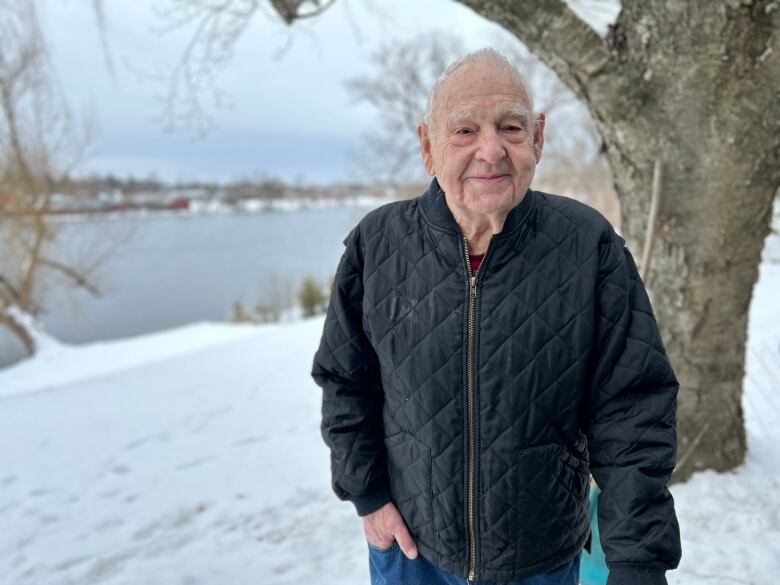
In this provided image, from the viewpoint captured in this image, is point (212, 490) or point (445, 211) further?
point (212, 490)

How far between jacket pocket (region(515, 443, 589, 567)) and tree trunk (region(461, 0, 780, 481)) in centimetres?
163

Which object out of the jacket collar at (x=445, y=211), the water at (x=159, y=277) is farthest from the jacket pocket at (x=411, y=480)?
the water at (x=159, y=277)

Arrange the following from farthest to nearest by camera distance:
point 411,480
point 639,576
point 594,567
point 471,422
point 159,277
→ 1. point 159,277
2. point 594,567
3. point 411,480
4. point 471,422
5. point 639,576

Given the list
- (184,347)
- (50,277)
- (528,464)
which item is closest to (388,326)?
(528,464)

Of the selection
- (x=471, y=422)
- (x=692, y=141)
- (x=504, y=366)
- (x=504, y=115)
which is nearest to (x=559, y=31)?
(x=692, y=141)

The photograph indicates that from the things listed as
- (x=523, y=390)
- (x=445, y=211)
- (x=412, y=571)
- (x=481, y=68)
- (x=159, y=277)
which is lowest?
(x=159, y=277)

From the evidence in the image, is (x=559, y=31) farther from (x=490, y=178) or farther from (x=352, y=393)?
(x=352, y=393)

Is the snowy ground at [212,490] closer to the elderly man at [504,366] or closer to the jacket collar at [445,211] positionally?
the elderly man at [504,366]

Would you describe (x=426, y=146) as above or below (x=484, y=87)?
below

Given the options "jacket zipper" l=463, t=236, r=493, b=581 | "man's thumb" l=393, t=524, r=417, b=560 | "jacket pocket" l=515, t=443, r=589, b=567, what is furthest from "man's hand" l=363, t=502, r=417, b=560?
"jacket pocket" l=515, t=443, r=589, b=567

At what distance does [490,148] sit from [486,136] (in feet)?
0.12

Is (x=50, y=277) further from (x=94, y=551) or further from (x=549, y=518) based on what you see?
(x=549, y=518)

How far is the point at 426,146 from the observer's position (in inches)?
53.9

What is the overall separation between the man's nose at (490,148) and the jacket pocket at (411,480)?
0.71m
